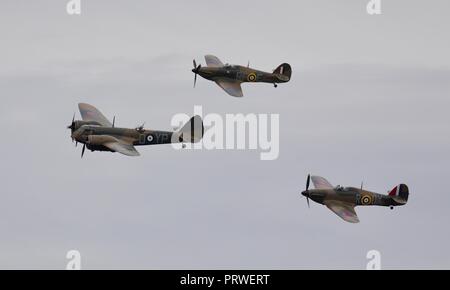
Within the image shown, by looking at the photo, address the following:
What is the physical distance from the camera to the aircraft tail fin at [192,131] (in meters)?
116

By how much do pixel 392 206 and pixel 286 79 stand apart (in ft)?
63.7

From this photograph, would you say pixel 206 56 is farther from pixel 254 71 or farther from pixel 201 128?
pixel 201 128

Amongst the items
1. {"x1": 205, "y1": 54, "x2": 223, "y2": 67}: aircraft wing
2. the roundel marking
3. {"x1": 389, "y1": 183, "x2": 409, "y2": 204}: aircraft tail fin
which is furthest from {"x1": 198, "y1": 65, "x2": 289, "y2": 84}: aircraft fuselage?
{"x1": 389, "y1": 183, "x2": 409, "y2": 204}: aircraft tail fin

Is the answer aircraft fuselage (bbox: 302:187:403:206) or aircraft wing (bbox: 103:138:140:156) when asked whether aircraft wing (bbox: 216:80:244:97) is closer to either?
aircraft fuselage (bbox: 302:187:403:206)

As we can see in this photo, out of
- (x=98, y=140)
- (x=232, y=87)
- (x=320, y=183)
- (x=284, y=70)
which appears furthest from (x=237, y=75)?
(x=98, y=140)

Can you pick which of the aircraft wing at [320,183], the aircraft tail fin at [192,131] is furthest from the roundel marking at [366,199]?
the aircraft tail fin at [192,131]

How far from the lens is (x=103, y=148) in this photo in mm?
112375

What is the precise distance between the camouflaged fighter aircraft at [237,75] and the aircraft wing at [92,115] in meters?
10.5

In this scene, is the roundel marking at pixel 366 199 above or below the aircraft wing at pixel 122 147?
below

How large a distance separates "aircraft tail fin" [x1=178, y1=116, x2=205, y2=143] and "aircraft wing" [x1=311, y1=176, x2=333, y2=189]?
468 inches

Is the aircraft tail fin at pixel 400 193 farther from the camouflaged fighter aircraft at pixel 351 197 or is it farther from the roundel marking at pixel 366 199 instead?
the roundel marking at pixel 366 199
